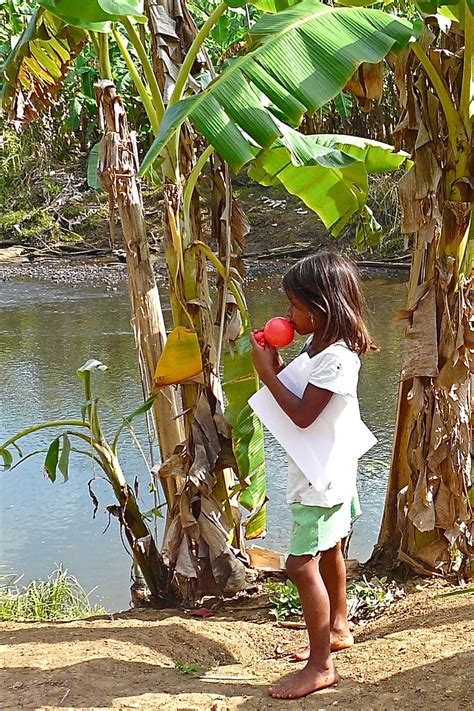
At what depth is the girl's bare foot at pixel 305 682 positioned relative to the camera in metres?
2.06

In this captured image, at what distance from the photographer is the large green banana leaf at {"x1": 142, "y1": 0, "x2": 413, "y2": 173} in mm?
1999

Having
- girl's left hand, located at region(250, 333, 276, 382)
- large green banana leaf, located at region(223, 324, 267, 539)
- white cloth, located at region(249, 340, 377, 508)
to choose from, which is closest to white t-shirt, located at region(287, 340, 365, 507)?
white cloth, located at region(249, 340, 377, 508)

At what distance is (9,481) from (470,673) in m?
2.88

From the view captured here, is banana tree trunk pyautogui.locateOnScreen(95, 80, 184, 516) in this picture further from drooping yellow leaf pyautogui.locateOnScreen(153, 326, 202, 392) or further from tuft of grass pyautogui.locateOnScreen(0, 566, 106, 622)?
tuft of grass pyautogui.locateOnScreen(0, 566, 106, 622)

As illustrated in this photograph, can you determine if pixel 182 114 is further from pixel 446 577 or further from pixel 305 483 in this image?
pixel 446 577

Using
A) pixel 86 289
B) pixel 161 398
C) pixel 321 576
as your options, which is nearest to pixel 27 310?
pixel 86 289

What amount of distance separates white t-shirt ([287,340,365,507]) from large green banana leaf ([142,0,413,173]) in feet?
1.76

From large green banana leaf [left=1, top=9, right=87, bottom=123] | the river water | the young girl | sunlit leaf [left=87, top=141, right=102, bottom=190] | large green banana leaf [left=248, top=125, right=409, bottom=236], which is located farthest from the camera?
the river water

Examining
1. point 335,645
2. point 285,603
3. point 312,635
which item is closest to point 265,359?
point 312,635

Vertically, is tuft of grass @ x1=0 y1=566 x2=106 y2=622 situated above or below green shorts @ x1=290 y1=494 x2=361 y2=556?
below

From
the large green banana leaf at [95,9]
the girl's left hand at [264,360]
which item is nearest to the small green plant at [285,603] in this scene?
the girl's left hand at [264,360]

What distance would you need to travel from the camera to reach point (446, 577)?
9.09 ft

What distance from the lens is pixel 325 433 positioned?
87.0 inches

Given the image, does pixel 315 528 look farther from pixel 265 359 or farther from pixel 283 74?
pixel 283 74
